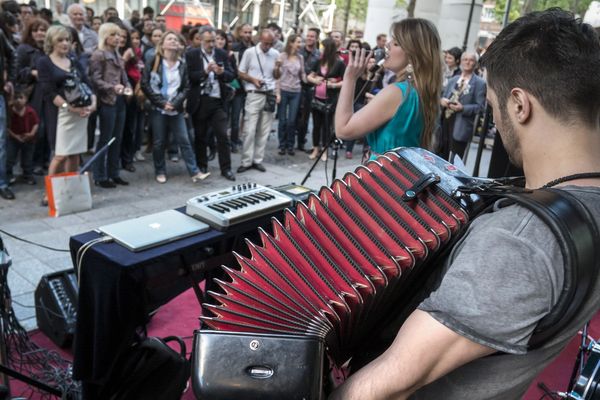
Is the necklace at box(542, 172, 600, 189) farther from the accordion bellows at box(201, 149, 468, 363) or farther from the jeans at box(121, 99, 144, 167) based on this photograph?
the jeans at box(121, 99, 144, 167)

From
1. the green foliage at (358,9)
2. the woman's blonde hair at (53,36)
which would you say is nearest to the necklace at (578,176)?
the woman's blonde hair at (53,36)

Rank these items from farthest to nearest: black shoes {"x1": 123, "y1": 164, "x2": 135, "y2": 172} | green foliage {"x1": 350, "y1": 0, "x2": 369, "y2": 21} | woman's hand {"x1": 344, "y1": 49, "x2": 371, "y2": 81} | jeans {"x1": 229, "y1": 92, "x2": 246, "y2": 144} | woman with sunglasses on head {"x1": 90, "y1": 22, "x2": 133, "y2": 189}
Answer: green foliage {"x1": 350, "y1": 0, "x2": 369, "y2": 21} < jeans {"x1": 229, "y1": 92, "x2": 246, "y2": 144} < black shoes {"x1": 123, "y1": 164, "x2": 135, "y2": 172} < woman with sunglasses on head {"x1": 90, "y1": 22, "x2": 133, "y2": 189} < woman's hand {"x1": 344, "y1": 49, "x2": 371, "y2": 81}

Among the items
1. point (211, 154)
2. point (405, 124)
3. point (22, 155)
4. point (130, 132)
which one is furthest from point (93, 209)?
point (405, 124)

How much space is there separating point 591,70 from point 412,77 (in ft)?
6.73

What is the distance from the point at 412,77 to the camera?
3.00 meters

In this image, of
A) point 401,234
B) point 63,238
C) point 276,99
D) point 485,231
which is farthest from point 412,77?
point 276,99

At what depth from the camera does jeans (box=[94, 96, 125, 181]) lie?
19.6 ft

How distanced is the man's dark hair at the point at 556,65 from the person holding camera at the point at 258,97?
21.0 ft

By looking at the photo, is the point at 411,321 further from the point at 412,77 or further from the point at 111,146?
the point at 111,146

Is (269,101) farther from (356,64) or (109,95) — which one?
(356,64)

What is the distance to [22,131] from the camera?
5.81 meters

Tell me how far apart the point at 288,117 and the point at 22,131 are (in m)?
4.01

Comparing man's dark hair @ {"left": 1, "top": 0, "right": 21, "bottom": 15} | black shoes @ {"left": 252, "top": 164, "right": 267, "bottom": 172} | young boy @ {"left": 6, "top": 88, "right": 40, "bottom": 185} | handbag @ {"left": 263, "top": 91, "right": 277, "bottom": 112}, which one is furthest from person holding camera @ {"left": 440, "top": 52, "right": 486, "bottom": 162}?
man's dark hair @ {"left": 1, "top": 0, "right": 21, "bottom": 15}

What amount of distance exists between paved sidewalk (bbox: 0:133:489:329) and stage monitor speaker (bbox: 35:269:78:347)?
0.31 m
